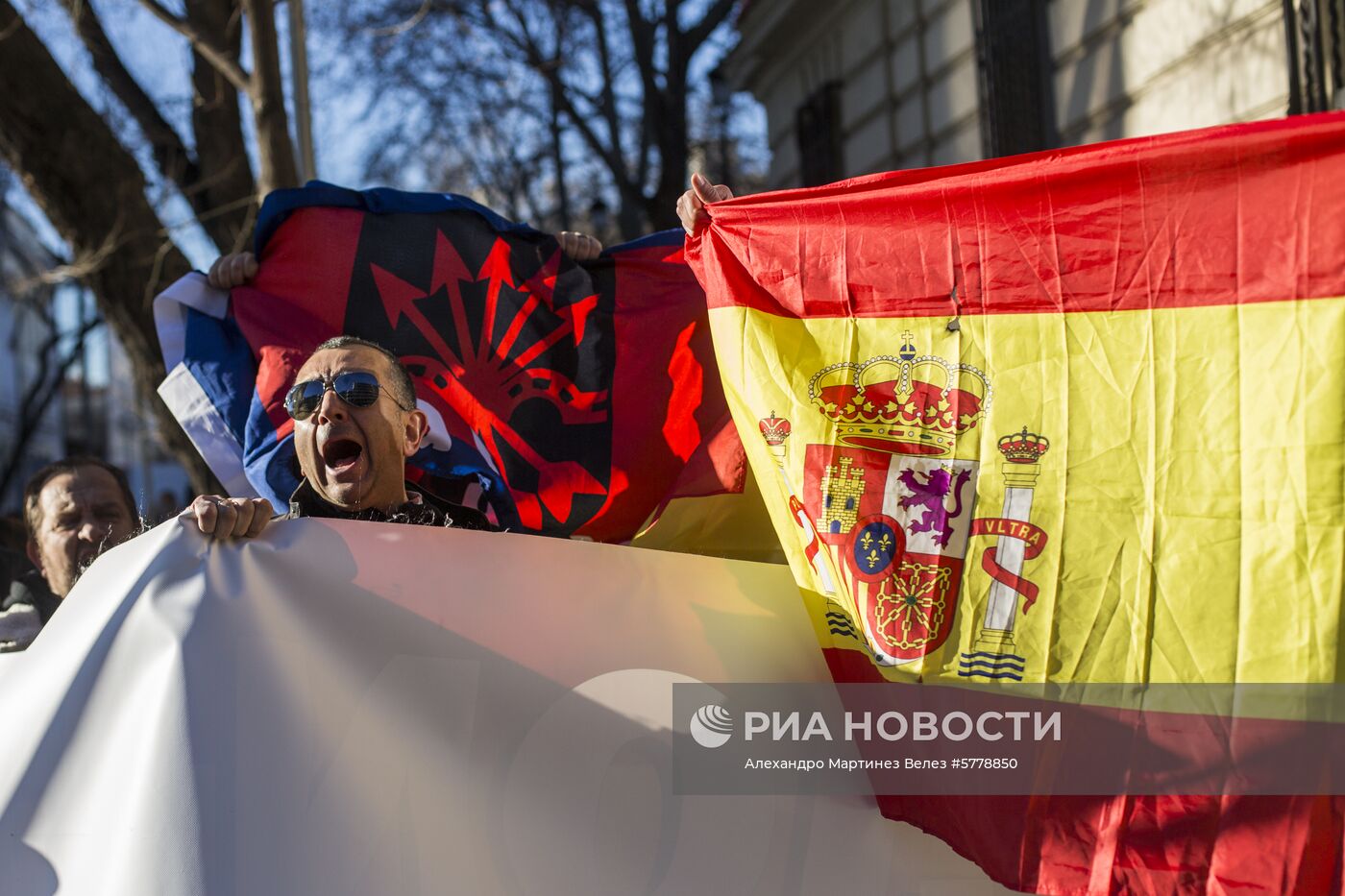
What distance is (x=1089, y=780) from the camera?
2400 mm

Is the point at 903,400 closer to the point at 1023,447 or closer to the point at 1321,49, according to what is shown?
the point at 1023,447

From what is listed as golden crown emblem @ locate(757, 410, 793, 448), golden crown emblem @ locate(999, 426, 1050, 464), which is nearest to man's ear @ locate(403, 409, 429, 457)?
golden crown emblem @ locate(757, 410, 793, 448)

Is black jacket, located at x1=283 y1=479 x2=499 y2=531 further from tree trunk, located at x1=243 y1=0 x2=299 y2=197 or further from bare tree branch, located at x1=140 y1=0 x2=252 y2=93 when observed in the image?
bare tree branch, located at x1=140 y1=0 x2=252 y2=93

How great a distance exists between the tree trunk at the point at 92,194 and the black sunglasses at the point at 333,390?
110 inches

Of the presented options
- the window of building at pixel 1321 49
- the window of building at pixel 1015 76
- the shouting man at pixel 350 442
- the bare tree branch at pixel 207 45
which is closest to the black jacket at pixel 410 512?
the shouting man at pixel 350 442

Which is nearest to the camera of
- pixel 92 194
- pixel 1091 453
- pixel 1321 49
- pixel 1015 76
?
pixel 1091 453

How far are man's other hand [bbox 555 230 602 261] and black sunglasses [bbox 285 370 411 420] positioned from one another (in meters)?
1.13

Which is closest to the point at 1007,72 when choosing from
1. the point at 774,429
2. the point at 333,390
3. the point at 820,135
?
the point at 820,135

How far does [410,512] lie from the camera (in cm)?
304

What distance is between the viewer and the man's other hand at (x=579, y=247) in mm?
3965

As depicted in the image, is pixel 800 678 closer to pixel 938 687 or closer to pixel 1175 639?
pixel 938 687

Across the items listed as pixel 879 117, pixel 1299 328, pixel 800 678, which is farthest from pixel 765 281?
pixel 879 117

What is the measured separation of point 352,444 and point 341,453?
33mm

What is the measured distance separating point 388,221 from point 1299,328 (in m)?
2.73
